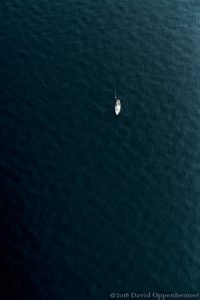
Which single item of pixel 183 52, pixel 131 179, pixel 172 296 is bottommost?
pixel 172 296

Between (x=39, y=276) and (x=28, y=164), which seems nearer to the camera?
(x=39, y=276)

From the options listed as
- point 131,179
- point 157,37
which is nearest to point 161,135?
point 131,179

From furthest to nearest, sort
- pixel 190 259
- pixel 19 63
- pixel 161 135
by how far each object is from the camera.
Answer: pixel 19 63 < pixel 161 135 < pixel 190 259

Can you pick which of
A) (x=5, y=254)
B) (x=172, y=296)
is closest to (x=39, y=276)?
(x=5, y=254)

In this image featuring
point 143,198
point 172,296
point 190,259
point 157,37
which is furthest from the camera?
point 157,37

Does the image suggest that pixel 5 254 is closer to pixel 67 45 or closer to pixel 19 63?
pixel 19 63

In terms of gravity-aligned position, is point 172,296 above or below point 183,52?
below
